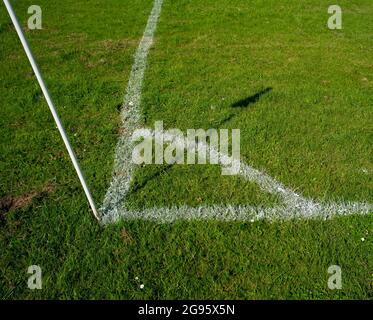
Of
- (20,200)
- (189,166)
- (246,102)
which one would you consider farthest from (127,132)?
(246,102)

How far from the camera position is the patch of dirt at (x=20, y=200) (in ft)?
14.2

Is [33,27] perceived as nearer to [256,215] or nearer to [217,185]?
[217,185]

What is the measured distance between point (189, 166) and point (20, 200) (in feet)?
7.15

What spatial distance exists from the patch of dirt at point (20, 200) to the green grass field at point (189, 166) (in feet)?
0.06

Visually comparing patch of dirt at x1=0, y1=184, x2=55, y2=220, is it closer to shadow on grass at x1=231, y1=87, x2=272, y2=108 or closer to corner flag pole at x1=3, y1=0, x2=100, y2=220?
corner flag pole at x1=3, y1=0, x2=100, y2=220

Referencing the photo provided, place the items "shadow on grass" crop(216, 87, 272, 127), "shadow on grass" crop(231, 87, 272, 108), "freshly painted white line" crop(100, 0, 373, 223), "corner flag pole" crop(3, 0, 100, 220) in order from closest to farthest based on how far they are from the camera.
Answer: "corner flag pole" crop(3, 0, 100, 220) < "freshly painted white line" crop(100, 0, 373, 223) < "shadow on grass" crop(216, 87, 272, 127) < "shadow on grass" crop(231, 87, 272, 108)

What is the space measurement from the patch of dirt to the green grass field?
0.02 meters

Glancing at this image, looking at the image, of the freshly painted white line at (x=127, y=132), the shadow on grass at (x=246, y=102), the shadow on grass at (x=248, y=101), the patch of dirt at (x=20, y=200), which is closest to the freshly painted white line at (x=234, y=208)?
the freshly painted white line at (x=127, y=132)

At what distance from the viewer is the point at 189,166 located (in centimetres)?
496

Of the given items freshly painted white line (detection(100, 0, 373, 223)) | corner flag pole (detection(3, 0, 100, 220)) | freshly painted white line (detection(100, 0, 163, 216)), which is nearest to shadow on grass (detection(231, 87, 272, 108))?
freshly painted white line (detection(100, 0, 373, 223))

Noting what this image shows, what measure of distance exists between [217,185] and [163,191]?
709mm

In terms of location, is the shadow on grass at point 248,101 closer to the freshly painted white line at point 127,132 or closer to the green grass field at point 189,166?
the green grass field at point 189,166

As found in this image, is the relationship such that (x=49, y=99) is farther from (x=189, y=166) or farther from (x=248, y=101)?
(x=248, y=101)

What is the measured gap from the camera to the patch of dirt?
434cm
